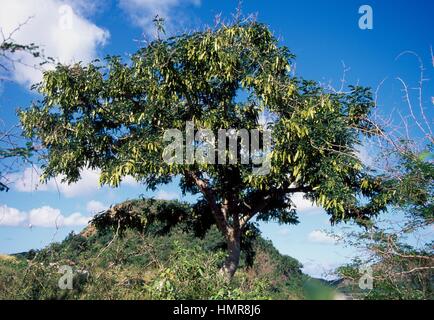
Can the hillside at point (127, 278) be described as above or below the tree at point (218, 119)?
below

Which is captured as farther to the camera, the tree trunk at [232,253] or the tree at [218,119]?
the tree trunk at [232,253]

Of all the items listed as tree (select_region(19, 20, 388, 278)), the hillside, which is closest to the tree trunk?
tree (select_region(19, 20, 388, 278))

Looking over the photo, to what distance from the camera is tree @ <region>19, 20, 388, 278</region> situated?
9031 mm

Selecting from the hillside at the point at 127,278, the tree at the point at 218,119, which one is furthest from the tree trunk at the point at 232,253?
the hillside at the point at 127,278

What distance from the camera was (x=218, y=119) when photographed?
10125 mm

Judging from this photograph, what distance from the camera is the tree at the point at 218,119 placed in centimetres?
903

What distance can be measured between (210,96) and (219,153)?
1904 mm

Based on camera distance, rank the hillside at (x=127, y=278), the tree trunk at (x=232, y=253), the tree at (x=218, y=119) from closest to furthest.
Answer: the hillside at (x=127, y=278) → the tree at (x=218, y=119) → the tree trunk at (x=232, y=253)

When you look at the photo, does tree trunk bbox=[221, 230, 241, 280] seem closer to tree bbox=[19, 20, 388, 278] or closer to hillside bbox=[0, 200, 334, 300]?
tree bbox=[19, 20, 388, 278]

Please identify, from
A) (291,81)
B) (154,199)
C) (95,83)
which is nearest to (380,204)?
(291,81)

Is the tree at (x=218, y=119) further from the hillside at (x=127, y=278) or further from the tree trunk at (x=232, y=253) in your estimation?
the hillside at (x=127, y=278)

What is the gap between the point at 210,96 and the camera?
1105 cm

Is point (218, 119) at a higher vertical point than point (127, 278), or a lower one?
higher
